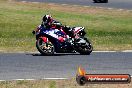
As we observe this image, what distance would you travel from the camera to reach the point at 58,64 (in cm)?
1798

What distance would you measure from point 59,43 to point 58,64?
2.96 meters

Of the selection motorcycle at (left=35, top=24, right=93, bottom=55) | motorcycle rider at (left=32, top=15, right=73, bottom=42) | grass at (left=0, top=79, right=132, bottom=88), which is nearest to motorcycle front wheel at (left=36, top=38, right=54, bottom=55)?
motorcycle at (left=35, top=24, right=93, bottom=55)

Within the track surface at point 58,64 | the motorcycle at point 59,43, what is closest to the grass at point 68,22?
the motorcycle at point 59,43

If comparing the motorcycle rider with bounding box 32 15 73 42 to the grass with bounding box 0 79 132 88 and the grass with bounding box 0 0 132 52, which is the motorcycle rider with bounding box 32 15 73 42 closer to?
the grass with bounding box 0 0 132 52

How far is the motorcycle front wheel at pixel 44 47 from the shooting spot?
2047cm

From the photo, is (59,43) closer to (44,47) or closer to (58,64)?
(44,47)

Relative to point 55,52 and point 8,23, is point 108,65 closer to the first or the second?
point 55,52

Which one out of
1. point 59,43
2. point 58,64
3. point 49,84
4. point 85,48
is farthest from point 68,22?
point 49,84

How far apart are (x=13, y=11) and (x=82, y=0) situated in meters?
12.7

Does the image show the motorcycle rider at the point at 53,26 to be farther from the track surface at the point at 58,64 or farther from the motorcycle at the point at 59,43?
the track surface at the point at 58,64

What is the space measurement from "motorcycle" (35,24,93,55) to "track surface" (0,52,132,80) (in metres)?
0.26

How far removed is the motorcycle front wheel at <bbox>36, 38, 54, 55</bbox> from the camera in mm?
20469

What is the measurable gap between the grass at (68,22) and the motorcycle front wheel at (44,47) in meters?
2.11

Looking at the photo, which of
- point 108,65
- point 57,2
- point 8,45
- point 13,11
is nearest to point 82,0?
point 57,2
